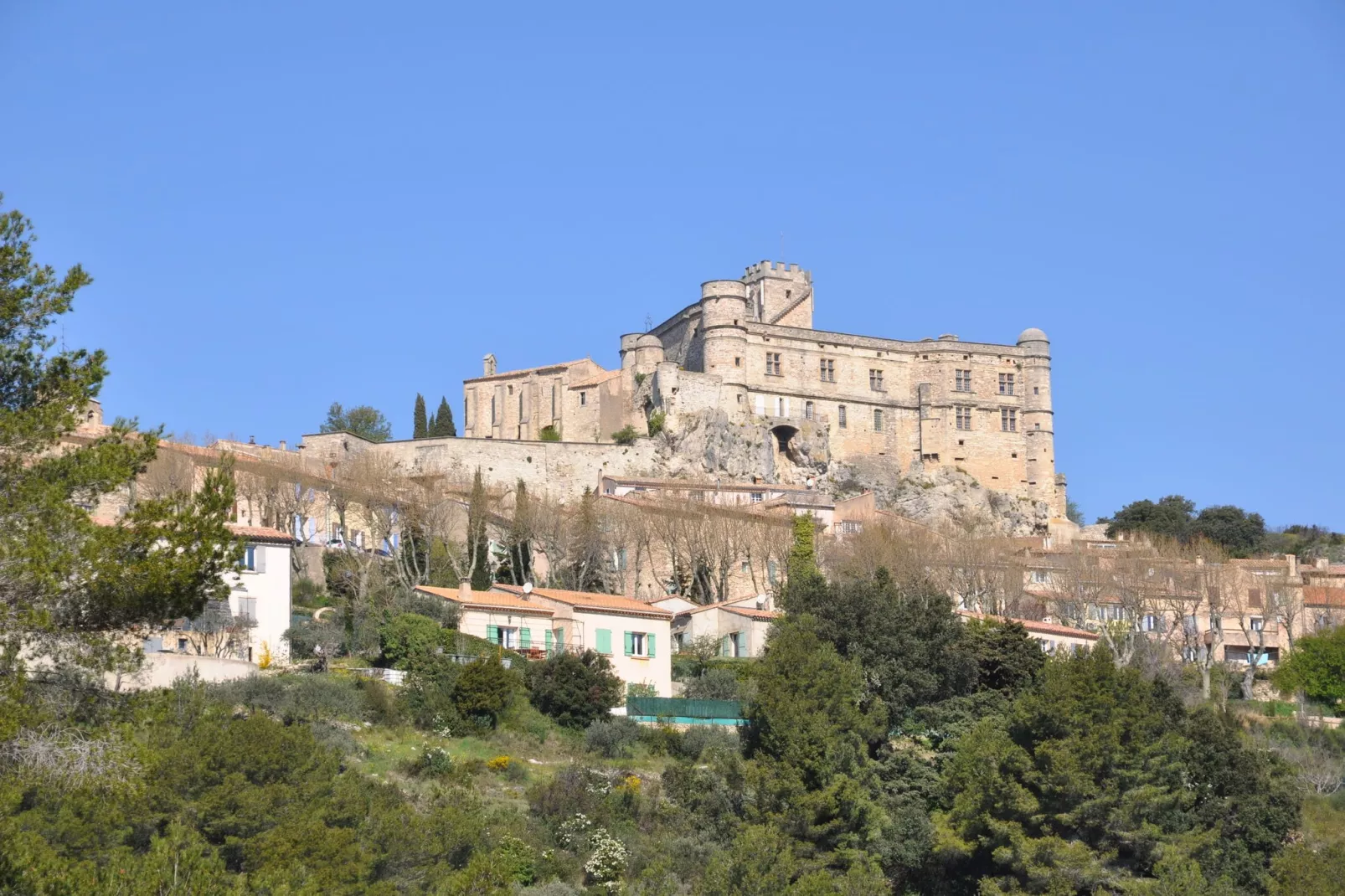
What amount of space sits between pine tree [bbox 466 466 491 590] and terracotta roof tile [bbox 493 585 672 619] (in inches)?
223

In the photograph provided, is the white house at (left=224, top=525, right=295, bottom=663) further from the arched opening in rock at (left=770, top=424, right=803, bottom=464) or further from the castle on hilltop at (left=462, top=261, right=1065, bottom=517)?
the arched opening in rock at (left=770, top=424, right=803, bottom=464)

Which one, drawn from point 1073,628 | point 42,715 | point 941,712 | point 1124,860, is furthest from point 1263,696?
point 42,715

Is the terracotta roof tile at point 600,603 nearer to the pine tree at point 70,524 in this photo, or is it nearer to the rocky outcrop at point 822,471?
the rocky outcrop at point 822,471

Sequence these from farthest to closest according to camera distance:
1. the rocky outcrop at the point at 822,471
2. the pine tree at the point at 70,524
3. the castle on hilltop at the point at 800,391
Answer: the castle on hilltop at the point at 800,391 < the rocky outcrop at the point at 822,471 < the pine tree at the point at 70,524

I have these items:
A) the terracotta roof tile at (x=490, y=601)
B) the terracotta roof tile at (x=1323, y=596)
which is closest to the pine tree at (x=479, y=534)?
the terracotta roof tile at (x=490, y=601)

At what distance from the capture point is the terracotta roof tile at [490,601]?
46406mm

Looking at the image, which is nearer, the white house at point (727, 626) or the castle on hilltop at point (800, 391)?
the white house at point (727, 626)

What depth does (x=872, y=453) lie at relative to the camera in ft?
277

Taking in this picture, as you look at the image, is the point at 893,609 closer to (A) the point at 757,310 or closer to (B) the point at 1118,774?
(B) the point at 1118,774

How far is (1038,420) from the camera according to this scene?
8819 centimetres

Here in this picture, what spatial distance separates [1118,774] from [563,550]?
86.4ft

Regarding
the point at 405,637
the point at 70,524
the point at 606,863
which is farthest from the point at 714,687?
the point at 70,524

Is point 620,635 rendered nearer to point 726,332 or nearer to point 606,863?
point 606,863

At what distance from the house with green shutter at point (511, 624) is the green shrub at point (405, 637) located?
2.66m
